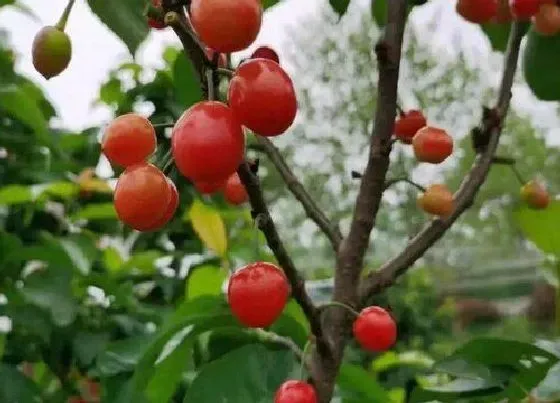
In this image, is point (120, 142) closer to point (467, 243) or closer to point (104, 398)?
point (104, 398)

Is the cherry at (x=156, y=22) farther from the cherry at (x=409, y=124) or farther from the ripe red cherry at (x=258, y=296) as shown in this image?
the cherry at (x=409, y=124)

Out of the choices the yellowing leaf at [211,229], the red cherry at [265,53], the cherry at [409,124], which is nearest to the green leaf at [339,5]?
the cherry at [409,124]

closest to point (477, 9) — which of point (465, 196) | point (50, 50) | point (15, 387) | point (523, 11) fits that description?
point (523, 11)

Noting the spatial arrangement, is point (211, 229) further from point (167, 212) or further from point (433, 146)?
point (167, 212)

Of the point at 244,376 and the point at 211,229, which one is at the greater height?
the point at 244,376

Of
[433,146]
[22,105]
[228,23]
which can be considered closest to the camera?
[228,23]

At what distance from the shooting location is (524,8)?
0.65 meters

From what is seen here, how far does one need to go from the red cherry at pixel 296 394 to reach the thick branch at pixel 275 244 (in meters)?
0.04

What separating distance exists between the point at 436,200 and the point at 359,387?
17cm

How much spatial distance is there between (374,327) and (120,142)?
26 cm

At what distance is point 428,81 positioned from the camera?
20.0 feet

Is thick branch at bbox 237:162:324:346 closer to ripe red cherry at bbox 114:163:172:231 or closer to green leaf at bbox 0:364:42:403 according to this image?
ripe red cherry at bbox 114:163:172:231

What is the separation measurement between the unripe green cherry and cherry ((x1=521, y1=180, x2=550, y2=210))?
0.45m

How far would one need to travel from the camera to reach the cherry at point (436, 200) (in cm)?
63
